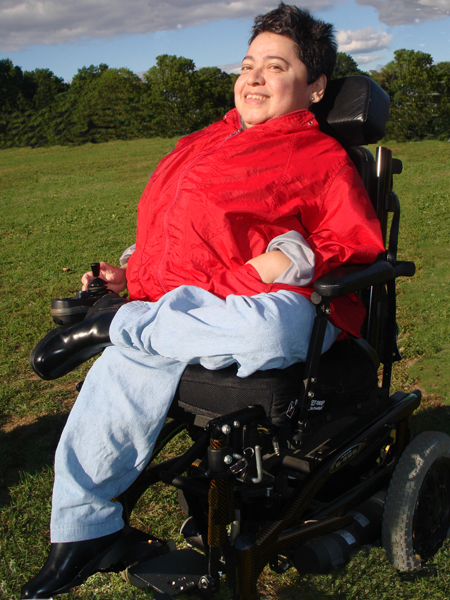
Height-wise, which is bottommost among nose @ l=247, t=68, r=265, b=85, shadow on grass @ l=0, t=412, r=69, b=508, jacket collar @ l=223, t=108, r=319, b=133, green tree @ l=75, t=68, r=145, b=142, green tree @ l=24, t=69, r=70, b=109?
shadow on grass @ l=0, t=412, r=69, b=508

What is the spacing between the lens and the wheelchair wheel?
2.03 m

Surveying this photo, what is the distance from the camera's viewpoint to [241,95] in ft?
7.54

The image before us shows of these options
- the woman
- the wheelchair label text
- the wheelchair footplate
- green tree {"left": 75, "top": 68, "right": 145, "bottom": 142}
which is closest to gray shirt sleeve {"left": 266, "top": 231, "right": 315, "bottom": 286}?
the woman

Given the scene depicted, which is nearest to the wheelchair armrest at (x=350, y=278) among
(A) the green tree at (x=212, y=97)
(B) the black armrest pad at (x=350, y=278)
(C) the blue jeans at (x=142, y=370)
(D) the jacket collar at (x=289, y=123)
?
(B) the black armrest pad at (x=350, y=278)

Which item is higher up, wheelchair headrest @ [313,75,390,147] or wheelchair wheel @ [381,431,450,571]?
wheelchair headrest @ [313,75,390,147]

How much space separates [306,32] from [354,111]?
368mm

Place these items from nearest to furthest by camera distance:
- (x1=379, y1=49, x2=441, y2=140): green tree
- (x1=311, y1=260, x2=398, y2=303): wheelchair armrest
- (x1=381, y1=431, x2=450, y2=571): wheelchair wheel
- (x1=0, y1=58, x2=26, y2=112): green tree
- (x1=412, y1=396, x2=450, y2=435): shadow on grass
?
(x1=311, y1=260, x2=398, y2=303): wheelchair armrest, (x1=381, y1=431, x2=450, y2=571): wheelchair wheel, (x1=412, y1=396, x2=450, y2=435): shadow on grass, (x1=379, y1=49, x2=441, y2=140): green tree, (x1=0, y1=58, x2=26, y2=112): green tree

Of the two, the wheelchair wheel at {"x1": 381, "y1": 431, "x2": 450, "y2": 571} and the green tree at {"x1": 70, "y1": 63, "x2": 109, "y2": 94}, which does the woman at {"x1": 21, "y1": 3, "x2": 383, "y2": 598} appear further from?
the green tree at {"x1": 70, "y1": 63, "x2": 109, "y2": 94}

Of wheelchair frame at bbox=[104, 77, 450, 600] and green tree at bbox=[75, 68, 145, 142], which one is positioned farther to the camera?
green tree at bbox=[75, 68, 145, 142]

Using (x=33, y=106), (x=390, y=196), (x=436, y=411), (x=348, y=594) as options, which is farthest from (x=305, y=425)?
(x=33, y=106)

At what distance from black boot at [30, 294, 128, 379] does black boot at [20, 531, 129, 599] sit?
1.79ft

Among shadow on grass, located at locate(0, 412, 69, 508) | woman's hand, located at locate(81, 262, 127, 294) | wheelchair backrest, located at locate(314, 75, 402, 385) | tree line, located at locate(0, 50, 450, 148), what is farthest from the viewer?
tree line, located at locate(0, 50, 450, 148)

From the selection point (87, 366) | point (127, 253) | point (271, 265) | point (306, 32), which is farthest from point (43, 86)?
point (271, 265)

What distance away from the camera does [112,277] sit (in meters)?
2.50
